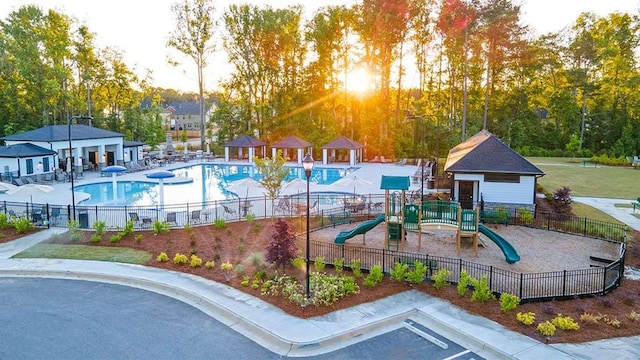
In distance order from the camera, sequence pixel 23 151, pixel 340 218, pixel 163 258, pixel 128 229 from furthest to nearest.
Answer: pixel 23 151 → pixel 340 218 → pixel 128 229 → pixel 163 258

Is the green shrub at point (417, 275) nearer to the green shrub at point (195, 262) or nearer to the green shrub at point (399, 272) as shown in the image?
the green shrub at point (399, 272)

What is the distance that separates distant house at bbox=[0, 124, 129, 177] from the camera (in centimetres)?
3541

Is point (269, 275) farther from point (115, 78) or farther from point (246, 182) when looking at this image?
point (115, 78)

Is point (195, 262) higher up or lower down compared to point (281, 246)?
lower down

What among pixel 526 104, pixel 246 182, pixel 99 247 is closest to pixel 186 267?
pixel 99 247

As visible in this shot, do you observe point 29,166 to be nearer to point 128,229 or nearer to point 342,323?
point 128,229

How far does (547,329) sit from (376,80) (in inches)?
1944

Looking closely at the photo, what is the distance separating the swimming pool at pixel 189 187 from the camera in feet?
102

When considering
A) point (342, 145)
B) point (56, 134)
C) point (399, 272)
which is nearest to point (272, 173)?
point (399, 272)

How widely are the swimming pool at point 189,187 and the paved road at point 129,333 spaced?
15684 millimetres

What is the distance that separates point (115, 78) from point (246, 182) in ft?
147

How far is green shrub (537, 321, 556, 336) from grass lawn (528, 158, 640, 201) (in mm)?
23439

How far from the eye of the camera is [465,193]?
2566 centimetres

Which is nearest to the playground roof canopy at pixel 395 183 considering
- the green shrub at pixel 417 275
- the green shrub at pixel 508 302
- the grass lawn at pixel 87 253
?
the green shrub at pixel 417 275
